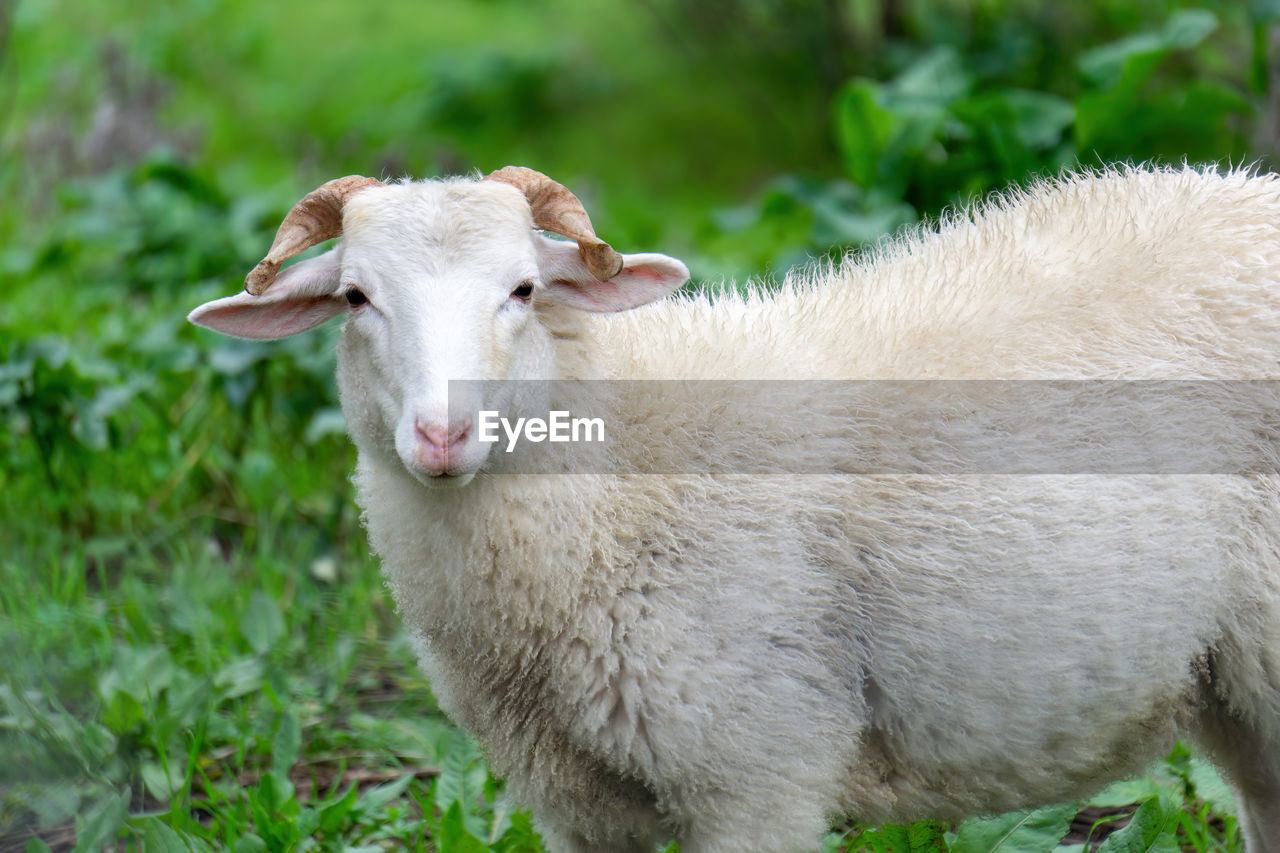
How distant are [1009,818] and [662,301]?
126 centimetres

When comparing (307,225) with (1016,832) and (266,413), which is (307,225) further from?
(266,413)

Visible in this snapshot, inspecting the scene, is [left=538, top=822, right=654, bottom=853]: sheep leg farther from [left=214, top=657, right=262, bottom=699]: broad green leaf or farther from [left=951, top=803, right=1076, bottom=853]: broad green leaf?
[left=214, top=657, right=262, bottom=699]: broad green leaf

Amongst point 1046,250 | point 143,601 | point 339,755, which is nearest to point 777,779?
point 1046,250

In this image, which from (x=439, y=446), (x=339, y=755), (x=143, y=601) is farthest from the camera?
(x=143, y=601)

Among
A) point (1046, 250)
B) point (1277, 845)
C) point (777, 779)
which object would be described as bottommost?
point (1277, 845)

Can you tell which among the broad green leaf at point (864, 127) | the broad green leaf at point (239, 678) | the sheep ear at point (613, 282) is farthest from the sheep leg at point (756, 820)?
the broad green leaf at point (864, 127)

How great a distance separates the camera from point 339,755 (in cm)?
332

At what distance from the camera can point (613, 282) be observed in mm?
2383

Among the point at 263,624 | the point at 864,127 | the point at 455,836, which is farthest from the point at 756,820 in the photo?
the point at 864,127

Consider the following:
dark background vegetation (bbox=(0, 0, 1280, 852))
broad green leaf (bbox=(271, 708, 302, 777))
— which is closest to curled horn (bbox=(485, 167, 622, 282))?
dark background vegetation (bbox=(0, 0, 1280, 852))

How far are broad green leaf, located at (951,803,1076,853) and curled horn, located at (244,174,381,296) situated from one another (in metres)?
1.69

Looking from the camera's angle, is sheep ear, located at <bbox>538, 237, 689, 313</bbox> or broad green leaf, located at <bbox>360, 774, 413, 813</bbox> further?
broad green leaf, located at <bbox>360, 774, 413, 813</bbox>

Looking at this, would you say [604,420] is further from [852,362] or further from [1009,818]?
[1009,818]

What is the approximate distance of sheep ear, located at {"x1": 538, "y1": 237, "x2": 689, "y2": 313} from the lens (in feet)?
7.70
